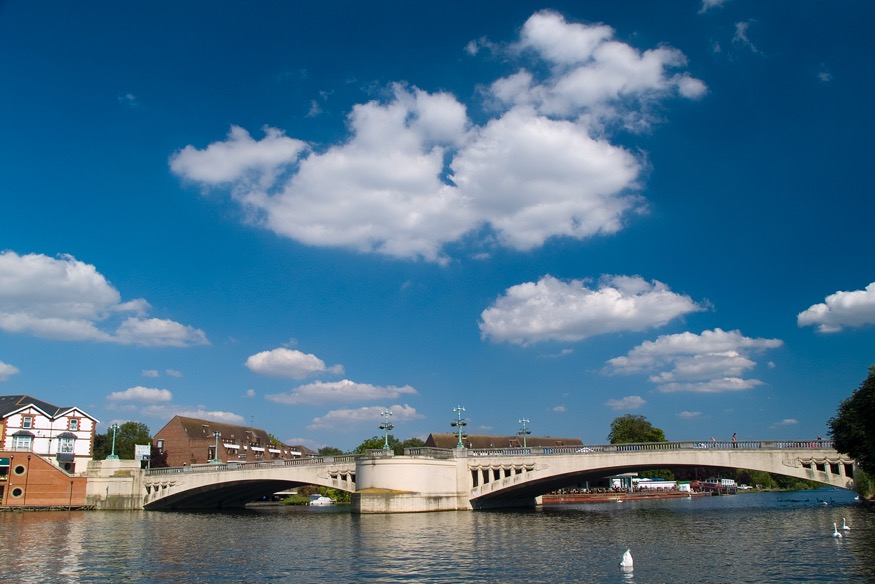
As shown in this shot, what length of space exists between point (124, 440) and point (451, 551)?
93796 millimetres

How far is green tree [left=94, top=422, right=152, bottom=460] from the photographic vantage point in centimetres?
10976

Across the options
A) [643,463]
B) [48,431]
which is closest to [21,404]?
[48,431]

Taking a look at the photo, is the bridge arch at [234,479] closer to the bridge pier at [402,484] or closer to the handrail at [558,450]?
the handrail at [558,450]

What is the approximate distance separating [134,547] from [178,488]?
42.9 meters

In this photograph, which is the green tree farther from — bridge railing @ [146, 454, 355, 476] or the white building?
bridge railing @ [146, 454, 355, 476]

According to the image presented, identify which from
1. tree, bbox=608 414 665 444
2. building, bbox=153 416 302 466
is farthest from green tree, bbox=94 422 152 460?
tree, bbox=608 414 665 444

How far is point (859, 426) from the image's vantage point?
49938 millimetres

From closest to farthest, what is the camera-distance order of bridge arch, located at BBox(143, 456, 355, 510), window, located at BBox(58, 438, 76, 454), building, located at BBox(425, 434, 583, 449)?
bridge arch, located at BBox(143, 456, 355, 510) → window, located at BBox(58, 438, 76, 454) → building, located at BBox(425, 434, 583, 449)

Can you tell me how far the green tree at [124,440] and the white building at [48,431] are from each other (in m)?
14.1

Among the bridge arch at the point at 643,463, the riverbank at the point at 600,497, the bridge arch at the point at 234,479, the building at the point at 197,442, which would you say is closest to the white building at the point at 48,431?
the bridge arch at the point at 234,479

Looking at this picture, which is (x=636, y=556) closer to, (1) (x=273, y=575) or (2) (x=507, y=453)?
(1) (x=273, y=575)

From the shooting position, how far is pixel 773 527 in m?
45.5

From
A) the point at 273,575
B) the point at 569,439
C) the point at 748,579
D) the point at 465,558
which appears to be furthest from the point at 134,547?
the point at 569,439

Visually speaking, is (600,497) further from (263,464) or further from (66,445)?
(66,445)
